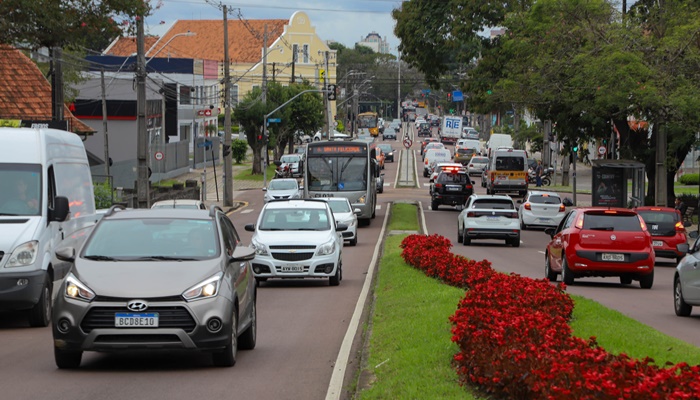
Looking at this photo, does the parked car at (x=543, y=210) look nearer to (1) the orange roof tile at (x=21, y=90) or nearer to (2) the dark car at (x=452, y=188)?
(2) the dark car at (x=452, y=188)

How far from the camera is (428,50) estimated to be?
Result: 181 ft

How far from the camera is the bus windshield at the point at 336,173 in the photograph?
43688mm

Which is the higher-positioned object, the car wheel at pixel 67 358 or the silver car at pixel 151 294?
the silver car at pixel 151 294

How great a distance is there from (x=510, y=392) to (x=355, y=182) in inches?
1409

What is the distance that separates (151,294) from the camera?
10.5m

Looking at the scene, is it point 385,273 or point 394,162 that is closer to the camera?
point 385,273

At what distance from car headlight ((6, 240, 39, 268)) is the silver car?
10.9ft

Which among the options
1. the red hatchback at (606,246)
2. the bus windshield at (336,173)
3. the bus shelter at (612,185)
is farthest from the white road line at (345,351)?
the bus shelter at (612,185)

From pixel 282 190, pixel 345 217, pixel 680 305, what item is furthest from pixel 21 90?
pixel 680 305

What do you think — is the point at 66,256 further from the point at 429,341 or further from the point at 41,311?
the point at 429,341

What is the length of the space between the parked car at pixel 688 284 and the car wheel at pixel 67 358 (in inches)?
371

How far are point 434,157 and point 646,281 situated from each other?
64655mm

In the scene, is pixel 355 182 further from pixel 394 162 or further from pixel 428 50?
pixel 394 162

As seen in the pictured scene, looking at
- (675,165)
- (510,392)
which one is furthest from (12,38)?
(675,165)
